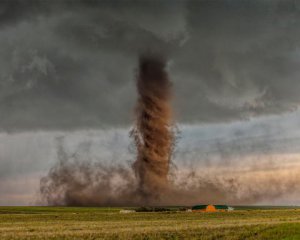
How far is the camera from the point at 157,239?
40.4 metres

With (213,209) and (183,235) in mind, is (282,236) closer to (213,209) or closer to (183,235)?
(183,235)

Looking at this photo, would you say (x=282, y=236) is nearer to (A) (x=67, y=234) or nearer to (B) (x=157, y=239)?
(B) (x=157, y=239)

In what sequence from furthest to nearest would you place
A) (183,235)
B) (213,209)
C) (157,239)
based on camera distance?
(213,209) → (183,235) → (157,239)

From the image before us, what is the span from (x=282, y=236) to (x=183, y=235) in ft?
31.9

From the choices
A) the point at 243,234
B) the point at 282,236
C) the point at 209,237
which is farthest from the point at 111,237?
the point at 282,236

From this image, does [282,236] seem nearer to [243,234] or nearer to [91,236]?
[243,234]

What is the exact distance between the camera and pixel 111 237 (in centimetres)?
4088

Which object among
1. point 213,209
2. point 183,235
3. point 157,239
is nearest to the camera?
point 157,239

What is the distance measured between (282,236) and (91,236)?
18356 mm

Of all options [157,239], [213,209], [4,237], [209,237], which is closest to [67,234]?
[4,237]

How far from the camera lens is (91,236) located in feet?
137

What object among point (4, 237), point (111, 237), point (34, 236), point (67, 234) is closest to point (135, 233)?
point (111, 237)

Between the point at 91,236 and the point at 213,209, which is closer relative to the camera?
the point at 91,236

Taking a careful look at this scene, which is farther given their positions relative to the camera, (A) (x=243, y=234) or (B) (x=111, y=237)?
(A) (x=243, y=234)
